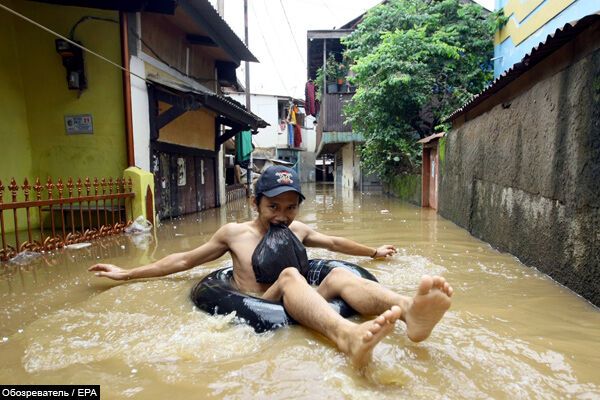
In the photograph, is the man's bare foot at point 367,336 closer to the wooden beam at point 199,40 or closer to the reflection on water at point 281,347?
the reflection on water at point 281,347

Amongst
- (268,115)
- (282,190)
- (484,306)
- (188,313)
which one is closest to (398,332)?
(484,306)

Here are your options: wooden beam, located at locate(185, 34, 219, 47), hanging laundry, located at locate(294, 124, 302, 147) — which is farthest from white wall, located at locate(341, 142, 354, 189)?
wooden beam, located at locate(185, 34, 219, 47)

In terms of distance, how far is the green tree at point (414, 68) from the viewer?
11.8 m

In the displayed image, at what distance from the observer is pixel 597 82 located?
9.53 feet

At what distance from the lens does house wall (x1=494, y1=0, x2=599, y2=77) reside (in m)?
7.12

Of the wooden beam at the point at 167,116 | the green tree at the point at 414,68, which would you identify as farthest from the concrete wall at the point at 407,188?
the wooden beam at the point at 167,116

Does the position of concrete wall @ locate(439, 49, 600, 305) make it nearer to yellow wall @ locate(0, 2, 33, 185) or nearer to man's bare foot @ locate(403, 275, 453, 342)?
man's bare foot @ locate(403, 275, 453, 342)

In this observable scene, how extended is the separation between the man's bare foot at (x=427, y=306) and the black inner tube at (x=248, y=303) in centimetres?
53

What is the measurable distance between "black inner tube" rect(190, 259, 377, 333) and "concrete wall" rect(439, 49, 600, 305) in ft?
5.56

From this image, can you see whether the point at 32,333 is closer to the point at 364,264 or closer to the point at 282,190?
the point at 282,190

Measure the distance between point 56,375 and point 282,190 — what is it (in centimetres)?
155

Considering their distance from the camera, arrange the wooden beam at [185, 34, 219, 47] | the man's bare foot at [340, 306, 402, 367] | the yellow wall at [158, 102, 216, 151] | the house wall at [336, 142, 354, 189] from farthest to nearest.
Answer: the house wall at [336, 142, 354, 189] → the wooden beam at [185, 34, 219, 47] → the yellow wall at [158, 102, 216, 151] → the man's bare foot at [340, 306, 402, 367]

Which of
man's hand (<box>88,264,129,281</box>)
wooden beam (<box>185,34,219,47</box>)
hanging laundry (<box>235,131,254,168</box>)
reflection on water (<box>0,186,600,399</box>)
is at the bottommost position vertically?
reflection on water (<box>0,186,600,399</box>)

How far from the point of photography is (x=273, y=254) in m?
2.71
